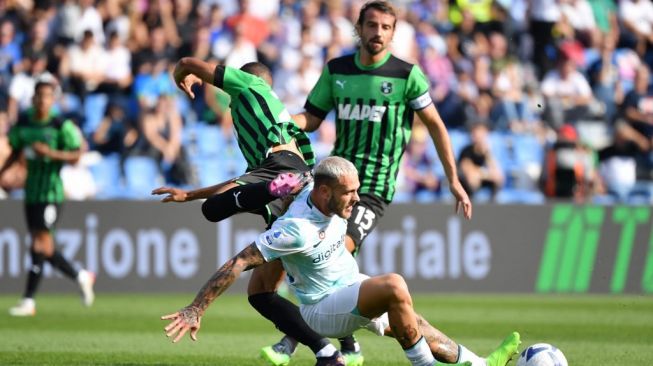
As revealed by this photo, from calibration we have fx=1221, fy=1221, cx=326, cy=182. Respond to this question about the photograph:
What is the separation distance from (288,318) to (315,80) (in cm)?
1133

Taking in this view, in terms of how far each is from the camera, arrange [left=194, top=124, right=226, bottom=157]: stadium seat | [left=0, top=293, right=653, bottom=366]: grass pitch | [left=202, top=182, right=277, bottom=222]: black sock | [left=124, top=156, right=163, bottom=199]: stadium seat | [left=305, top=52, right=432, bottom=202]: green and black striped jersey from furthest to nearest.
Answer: [left=194, top=124, right=226, bottom=157]: stadium seat
[left=124, top=156, right=163, bottom=199]: stadium seat
[left=0, top=293, right=653, bottom=366]: grass pitch
[left=305, top=52, right=432, bottom=202]: green and black striped jersey
[left=202, top=182, right=277, bottom=222]: black sock

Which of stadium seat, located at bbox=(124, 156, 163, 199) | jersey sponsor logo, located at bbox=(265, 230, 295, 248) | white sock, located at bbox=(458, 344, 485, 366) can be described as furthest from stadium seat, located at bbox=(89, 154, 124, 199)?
jersey sponsor logo, located at bbox=(265, 230, 295, 248)

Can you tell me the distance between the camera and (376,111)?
9.23 m

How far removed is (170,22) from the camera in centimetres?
2031

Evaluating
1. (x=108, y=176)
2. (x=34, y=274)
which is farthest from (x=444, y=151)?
(x=108, y=176)

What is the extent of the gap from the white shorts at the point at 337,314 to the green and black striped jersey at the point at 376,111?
183 centimetres

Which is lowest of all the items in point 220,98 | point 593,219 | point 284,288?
point 284,288

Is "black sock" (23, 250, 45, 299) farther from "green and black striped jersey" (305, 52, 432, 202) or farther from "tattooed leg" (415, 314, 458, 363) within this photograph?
"tattooed leg" (415, 314, 458, 363)

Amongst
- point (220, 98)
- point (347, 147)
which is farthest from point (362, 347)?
point (220, 98)

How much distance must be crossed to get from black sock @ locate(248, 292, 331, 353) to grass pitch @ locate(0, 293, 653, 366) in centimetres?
98

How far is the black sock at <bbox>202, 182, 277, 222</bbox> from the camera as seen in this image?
7.80 m

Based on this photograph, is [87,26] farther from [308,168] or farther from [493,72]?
[308,168]

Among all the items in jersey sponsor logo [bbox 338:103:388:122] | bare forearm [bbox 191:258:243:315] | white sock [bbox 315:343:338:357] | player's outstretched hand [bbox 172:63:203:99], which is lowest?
white sock [bbox 315:343:338:357]

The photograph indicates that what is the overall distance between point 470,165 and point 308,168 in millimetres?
10301
